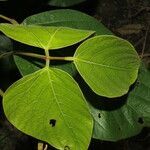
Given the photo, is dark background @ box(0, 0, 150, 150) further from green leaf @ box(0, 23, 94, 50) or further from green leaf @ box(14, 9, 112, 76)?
green leaf @ box(0, 23, 94, 50)

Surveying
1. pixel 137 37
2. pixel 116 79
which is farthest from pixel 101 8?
pixel 116 79

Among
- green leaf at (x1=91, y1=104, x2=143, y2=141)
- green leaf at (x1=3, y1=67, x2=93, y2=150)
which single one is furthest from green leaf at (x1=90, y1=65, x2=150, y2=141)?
green leaf at (x1=3, y1=67, x2=93, y2=150)

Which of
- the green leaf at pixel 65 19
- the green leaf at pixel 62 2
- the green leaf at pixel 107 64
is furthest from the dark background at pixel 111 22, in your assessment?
the green leaf at pixel 107 64

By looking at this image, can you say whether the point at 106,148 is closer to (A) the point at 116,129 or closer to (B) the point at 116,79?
(A) the point at 116,129

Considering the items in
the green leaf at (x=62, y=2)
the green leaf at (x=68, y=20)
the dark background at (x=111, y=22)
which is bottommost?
the dark background at (x=111, y=22)

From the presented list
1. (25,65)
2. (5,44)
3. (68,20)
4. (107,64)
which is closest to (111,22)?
(5,44)

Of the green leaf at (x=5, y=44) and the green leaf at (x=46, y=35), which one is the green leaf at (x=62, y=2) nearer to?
the green leaf at (x=5, y=44)
